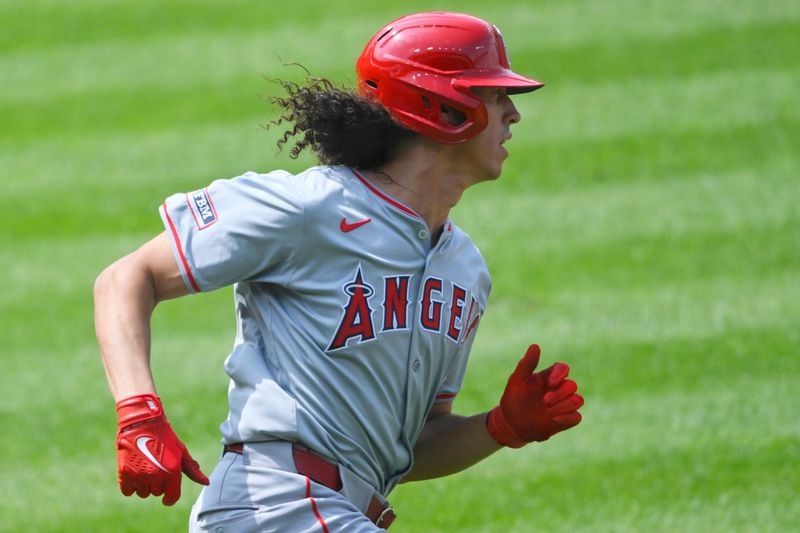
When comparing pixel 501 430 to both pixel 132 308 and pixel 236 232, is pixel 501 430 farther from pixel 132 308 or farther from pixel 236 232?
pixel 132 308

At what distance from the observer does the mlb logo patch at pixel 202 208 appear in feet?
10.9

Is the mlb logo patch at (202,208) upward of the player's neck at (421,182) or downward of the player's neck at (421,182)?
upward

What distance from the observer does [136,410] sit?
310 cm

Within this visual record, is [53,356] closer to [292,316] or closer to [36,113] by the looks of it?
[36,113]

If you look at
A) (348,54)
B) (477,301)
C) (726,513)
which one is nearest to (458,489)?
(726,513)

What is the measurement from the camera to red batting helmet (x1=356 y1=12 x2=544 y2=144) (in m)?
3.47

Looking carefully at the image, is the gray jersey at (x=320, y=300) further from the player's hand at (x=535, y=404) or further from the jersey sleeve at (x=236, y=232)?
the player's hand at (x=535, y=404)

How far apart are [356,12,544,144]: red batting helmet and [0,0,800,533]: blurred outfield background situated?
49.1 inches

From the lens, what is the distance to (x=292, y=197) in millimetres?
3328

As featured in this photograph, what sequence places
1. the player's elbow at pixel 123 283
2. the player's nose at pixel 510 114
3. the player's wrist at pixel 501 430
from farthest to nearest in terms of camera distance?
the player's wrist at pixel 501 430, the player's nose at pixel 510 114, the player's elbow at pixel 123 283

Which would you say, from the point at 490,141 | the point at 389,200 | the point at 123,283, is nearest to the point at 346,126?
the point at 389,200

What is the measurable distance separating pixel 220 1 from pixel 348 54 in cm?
151

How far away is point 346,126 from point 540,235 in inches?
172

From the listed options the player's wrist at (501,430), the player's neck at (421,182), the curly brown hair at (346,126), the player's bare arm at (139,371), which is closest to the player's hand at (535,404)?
the player's wrist at (501,430)
